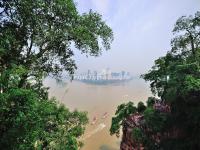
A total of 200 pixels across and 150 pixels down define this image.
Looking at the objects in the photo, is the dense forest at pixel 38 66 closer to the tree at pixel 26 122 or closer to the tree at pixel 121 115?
the tree at pixel 26 122

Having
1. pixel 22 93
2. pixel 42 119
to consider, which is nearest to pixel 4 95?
pixel 22 93

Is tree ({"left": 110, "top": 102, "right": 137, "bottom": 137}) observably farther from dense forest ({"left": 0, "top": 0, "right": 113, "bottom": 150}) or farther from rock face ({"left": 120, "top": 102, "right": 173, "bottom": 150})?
dense forest ({"left": 0, "top": 0, "right": 113, "bottom": 150})

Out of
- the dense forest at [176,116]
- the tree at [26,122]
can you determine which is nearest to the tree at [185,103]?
the dense forest at [176,116]

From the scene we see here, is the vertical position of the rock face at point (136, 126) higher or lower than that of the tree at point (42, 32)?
lower

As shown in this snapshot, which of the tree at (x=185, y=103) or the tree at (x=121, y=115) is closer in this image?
the tree at (x=185, y=103)

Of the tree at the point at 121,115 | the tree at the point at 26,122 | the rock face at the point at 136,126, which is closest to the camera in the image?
the tree at the point at 26,122

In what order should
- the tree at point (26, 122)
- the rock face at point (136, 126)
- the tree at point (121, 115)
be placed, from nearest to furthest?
the tree at point (26, 122), the rock face at point (136, 126), the tree at point (121, 115)

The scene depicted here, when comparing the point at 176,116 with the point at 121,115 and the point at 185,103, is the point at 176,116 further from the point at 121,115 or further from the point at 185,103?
the point at 121,115
